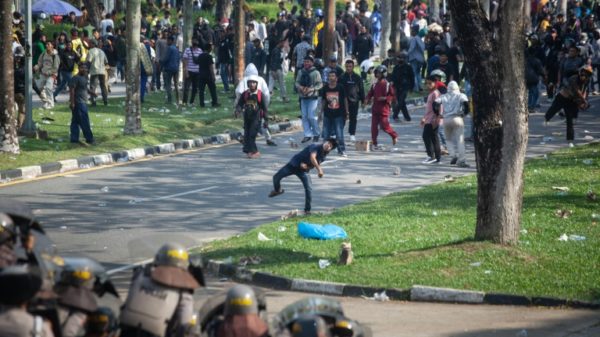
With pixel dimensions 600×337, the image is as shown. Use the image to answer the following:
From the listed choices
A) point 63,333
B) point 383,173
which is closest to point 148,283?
point 63,333

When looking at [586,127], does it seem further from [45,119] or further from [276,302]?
[276,302]

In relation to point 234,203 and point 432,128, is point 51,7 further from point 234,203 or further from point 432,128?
point 234,203

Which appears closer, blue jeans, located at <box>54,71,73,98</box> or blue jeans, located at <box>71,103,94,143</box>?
blue jeans, located at <box>71,103,94,143</box>

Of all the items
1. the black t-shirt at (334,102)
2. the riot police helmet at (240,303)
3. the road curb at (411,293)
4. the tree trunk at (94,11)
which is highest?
the tree trunk at (94,11)

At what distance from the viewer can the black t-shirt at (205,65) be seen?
Result: 2953 cm

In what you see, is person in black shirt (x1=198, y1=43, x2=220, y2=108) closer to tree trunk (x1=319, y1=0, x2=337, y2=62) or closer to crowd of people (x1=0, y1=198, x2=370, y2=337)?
tree trunk (x1=319, y1=0, x2=337, y2=62)

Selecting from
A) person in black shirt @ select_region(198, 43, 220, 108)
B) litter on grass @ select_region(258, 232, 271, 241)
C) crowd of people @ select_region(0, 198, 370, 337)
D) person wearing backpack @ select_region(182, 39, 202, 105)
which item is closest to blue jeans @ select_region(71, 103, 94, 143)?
person in black shirt @ select_region(198, 43, 220, 108)

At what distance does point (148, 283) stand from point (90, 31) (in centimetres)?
3425

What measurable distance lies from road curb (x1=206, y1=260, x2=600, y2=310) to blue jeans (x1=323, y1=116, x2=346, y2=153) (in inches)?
416

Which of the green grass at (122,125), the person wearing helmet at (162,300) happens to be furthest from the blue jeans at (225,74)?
the person wearing helmet at (162,300)

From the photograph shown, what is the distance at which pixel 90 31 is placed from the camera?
40.7 m

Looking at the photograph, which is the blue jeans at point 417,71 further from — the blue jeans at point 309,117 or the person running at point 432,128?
the person running at point 432,128

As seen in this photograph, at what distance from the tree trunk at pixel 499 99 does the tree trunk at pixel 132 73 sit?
41.2ft

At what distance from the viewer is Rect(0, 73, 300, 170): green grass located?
21750 millimetres
